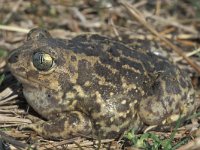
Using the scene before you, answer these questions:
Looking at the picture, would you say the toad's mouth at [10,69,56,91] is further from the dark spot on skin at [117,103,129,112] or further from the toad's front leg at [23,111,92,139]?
the dark spot on skin at [117,103,129,112]

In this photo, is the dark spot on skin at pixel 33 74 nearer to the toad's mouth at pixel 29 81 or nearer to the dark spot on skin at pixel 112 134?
the toad's mouth at pixel 29 81

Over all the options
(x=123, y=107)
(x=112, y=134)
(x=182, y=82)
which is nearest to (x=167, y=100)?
(x=182, y=82)

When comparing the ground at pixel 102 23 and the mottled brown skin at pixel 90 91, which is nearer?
the mottled brown skin at pixel 90 91

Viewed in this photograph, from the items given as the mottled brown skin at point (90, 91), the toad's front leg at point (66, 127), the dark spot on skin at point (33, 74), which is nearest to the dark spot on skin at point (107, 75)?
the mottled brown skin at point (90, 91)

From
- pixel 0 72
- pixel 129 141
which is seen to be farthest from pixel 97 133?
pixel 0 72

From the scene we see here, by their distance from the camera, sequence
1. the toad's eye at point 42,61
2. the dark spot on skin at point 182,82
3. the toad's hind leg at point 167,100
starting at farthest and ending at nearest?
1. the dark spot on skin at point 182,82
2. the toad's hind leg at point 167,100
3. the toad's eye at point 42,61

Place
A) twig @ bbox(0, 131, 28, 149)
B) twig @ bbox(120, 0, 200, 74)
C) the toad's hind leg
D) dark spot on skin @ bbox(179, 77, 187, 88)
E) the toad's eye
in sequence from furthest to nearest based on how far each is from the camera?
twig @ bbox(120, 0, 200, 74), dark spot on skin @ bbox(179, 77, 187, 88), the toad's hind leg, the toad's eye, twig @ bbox(0, 131, 28, 149)

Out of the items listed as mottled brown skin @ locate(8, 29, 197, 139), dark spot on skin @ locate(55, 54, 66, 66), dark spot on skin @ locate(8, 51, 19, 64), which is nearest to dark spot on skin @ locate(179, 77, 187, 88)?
mottled brown skin @ locate(8, 29, 197, 139)
